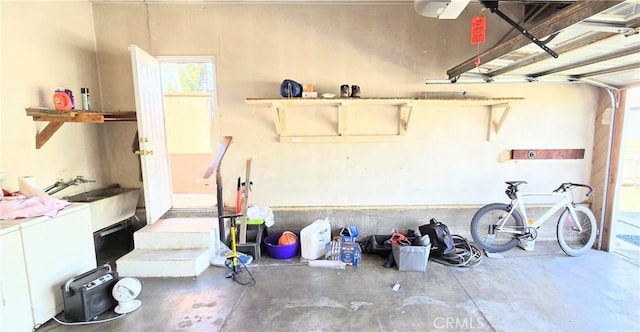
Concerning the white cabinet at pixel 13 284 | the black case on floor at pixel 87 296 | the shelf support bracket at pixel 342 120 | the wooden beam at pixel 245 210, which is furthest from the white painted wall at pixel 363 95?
the white cabinet at pixel 13 284

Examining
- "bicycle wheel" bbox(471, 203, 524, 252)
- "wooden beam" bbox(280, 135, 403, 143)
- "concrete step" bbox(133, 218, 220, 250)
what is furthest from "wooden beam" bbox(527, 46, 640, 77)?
"concrete step" bbox(133, 218, 220, 250)

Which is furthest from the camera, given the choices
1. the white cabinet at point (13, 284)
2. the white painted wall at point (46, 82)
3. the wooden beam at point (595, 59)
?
the white painted wall at point (46, 82)

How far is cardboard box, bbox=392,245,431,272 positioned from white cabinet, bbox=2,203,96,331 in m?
2.92

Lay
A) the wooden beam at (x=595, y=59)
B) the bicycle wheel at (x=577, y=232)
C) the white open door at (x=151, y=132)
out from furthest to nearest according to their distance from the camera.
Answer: the bicycle wheel at (x=577, y=232), the white open door at (x=151, y=132), the wooden beam at (x=595, y=59)

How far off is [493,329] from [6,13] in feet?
15.7

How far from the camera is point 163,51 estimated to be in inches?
134

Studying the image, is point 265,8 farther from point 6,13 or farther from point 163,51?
point 6,13

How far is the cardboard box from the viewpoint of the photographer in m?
2.85

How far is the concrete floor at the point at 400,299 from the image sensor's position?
2092 mm

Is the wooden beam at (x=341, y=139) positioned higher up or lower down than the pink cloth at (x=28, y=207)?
higher up

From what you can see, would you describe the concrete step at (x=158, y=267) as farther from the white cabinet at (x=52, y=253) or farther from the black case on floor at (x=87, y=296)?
the black case on floor at (x=87, y=296)

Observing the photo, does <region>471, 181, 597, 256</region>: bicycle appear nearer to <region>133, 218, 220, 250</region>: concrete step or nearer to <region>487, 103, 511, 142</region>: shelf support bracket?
<region>487, 103, 511, 142</region>: shelf support bracket

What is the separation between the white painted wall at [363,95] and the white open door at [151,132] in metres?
0.49

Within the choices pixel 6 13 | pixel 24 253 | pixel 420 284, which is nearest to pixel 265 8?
pixel 6 13
